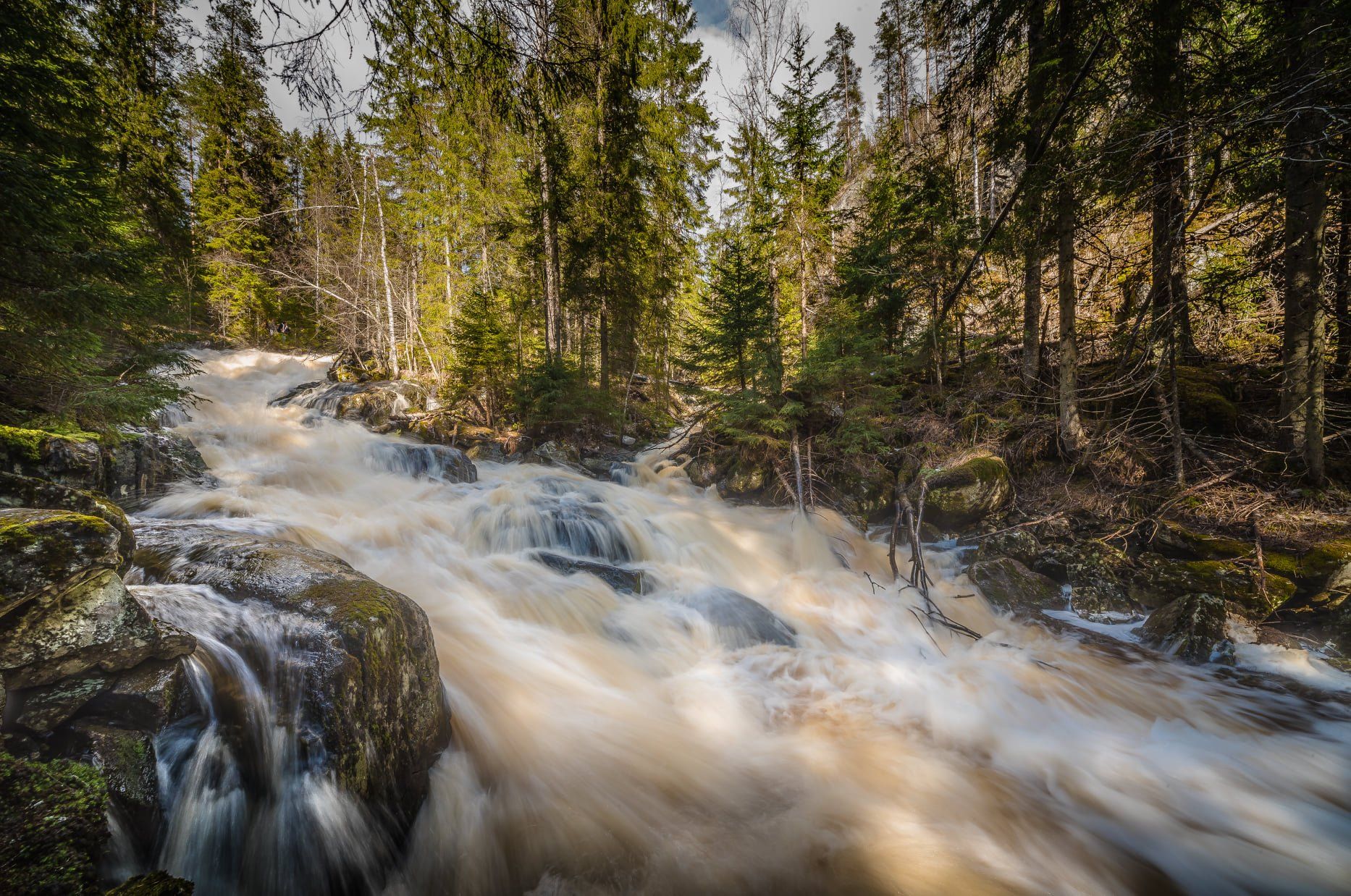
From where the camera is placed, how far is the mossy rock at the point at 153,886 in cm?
133

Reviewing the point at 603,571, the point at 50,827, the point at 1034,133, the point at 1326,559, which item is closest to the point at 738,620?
the point at 603,571

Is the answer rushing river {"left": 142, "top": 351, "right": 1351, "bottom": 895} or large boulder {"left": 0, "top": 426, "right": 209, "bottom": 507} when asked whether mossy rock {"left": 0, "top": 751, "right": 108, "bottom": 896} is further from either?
large boulder {"left": 0, "top": 426, "right": 209, "bottom": 507}

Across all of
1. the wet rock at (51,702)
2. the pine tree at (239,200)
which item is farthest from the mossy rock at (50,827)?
the pine tree at (239,200)

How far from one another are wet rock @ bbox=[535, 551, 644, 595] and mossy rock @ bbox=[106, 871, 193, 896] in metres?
4.98

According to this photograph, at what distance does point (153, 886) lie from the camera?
53.8 inches

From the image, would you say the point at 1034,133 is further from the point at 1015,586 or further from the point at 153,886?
the point at 153,886

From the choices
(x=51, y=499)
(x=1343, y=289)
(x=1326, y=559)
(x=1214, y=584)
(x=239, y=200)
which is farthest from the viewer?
(x=239, y=200)

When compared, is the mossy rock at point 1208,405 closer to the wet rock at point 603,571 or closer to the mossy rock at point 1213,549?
the mossy rock at point 1213,549

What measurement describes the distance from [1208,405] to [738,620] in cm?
735

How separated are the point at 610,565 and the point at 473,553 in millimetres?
2154

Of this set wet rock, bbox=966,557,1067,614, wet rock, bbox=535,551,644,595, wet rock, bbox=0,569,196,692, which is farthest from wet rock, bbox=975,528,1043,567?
wet rock, bbox=0,569,196,692

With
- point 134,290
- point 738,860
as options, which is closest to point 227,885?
point 738,860

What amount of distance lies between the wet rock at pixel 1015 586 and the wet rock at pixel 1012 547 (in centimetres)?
13

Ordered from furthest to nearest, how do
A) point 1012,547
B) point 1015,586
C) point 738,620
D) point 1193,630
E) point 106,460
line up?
point 1012,547, point 1015,586, point 738,620, point 106,460, point 1193,630
